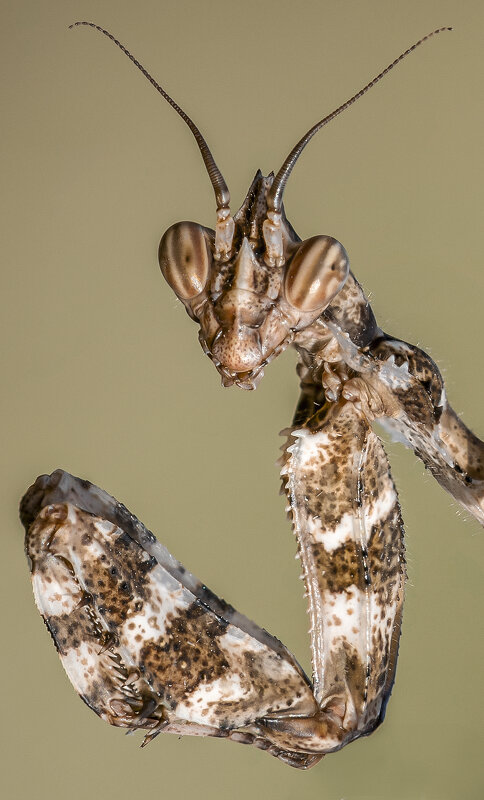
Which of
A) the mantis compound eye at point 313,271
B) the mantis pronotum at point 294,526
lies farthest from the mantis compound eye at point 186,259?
A: the mantis compound eye at point 313,271

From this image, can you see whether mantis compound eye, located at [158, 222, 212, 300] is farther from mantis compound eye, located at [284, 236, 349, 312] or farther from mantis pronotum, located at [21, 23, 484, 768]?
mantis compound eye, located at [284, 236, 349, 312]

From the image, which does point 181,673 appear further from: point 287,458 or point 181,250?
point 181,250

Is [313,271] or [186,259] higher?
[186,259]

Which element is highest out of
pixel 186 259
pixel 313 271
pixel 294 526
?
pixel 186 259

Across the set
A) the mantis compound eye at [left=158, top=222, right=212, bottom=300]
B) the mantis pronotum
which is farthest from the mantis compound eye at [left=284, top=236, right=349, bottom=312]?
the mantis compound eye at [left=158, top=222, right=212, bottom=300]

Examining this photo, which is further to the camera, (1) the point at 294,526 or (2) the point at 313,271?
(1) the point at 294,526

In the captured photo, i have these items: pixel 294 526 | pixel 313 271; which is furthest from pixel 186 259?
pixel 294 526

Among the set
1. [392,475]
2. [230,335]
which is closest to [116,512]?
[230,335]

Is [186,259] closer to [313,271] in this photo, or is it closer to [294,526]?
[313,271]
